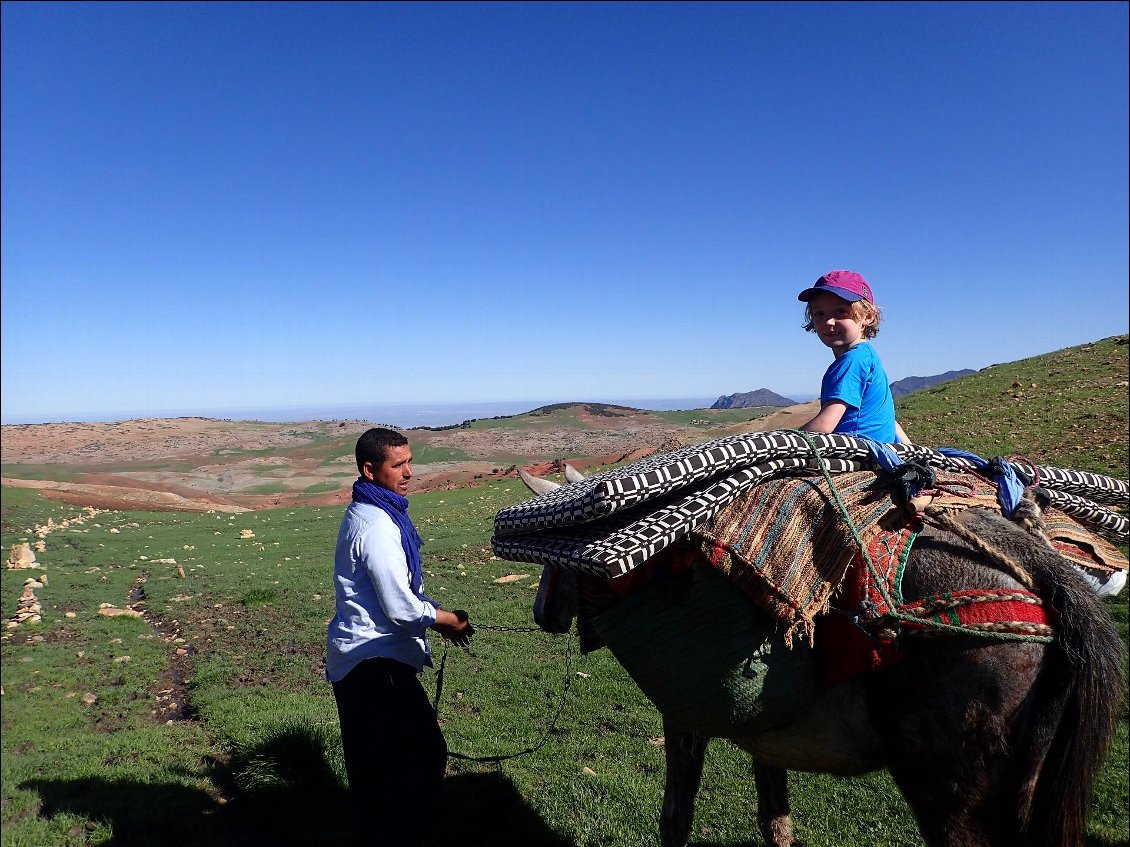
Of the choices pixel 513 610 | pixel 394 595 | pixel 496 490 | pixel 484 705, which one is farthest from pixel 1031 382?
pixel 394 595

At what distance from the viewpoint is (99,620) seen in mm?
10875

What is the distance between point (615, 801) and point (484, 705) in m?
2.51

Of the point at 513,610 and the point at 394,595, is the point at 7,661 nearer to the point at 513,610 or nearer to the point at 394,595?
the point at 513,610

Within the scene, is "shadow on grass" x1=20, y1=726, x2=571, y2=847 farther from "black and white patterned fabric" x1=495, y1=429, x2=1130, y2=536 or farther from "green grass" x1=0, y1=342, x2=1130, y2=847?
"black and white patterned fabric" x1=495, y1=429, x2=1130, y2=536

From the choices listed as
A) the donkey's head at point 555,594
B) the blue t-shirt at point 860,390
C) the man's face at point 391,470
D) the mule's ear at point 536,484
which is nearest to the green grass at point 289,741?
the donkey's head at point 555,594

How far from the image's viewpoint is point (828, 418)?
299 centimetres

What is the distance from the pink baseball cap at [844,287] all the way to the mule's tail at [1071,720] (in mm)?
1530

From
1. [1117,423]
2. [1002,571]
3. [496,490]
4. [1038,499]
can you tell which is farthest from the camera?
[496,490]

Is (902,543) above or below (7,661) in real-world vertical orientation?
above

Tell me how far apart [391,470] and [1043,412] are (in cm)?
2616

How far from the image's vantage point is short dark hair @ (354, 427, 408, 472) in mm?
3447

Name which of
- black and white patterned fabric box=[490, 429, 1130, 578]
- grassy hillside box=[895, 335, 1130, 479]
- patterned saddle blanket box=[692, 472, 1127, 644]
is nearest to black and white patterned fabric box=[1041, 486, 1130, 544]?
black and white patterned fabric box=[490, 429, 1130, 578]

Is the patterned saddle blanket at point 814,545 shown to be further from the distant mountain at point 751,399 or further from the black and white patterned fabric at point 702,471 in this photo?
the distant mountain at point 751,399

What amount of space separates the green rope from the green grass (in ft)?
7.70
